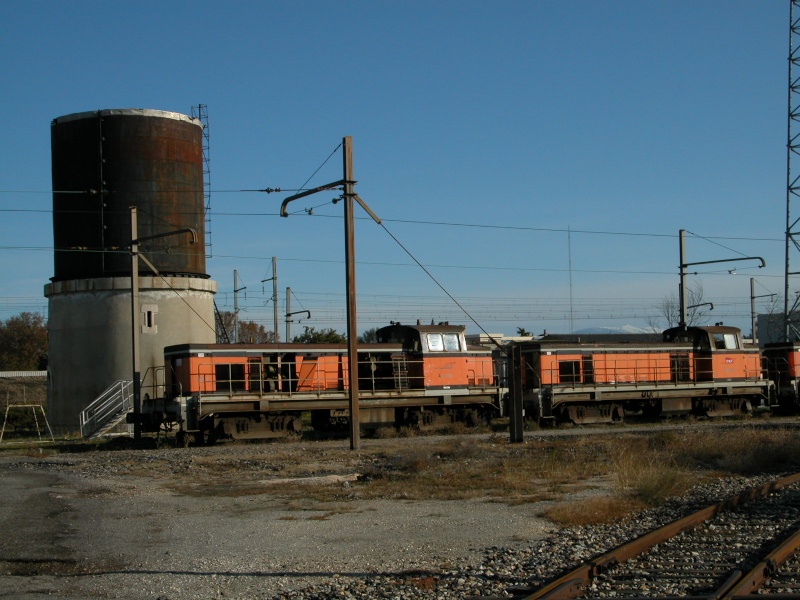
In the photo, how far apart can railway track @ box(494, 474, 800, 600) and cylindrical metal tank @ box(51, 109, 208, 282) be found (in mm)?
28563

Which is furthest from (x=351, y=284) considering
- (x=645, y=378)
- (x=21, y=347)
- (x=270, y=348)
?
(x=21, y=347)

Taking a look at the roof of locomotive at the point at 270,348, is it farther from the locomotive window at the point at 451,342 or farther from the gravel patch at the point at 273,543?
the gravel patch at the point at 273,543

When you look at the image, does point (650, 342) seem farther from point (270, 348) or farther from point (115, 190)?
point (115, 190)

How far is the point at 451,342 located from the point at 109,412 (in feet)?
43.8

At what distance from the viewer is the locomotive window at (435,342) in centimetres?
2966

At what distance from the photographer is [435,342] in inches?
1175

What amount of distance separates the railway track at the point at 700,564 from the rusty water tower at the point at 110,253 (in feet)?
92.7

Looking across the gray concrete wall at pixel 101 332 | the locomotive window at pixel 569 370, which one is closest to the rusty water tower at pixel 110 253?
the gray concrete wall at pixel 101 332

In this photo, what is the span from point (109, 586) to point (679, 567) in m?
5.32

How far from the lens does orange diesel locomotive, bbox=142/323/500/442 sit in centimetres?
2555

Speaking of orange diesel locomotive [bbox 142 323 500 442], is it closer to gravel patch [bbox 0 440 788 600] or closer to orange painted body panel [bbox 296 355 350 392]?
orange painted body panel [bbox 296 355 350 392]

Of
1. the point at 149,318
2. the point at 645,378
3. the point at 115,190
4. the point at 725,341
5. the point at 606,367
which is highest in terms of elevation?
the point at 115,190

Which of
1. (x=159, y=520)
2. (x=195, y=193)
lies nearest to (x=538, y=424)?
(x=195, y=193)

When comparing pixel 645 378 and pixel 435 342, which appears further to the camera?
pixel 645 378
